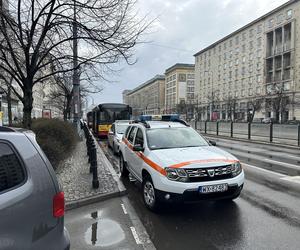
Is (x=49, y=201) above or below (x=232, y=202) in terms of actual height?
above

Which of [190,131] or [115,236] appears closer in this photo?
[115,236]

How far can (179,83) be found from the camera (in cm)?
13125

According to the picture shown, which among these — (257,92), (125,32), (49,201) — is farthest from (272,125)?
(257,92)

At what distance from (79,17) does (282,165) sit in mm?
8591

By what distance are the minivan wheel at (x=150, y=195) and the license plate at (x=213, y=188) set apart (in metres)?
0.87

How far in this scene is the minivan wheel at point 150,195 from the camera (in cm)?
525

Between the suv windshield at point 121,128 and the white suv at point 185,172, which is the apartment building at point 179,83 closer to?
the suv windshield at point 121,128

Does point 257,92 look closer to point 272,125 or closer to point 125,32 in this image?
point 272,125

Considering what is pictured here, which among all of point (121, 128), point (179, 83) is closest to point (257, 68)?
point (179, 83)

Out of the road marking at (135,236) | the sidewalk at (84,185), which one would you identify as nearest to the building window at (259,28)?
the sidewalk at (84,185)

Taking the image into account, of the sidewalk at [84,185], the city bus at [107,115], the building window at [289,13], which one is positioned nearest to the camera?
the sidewalk at [84,185]

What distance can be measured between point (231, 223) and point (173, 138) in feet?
7.51

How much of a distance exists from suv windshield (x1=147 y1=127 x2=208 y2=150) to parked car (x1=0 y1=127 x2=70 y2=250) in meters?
3.62

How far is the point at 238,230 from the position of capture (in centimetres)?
451
